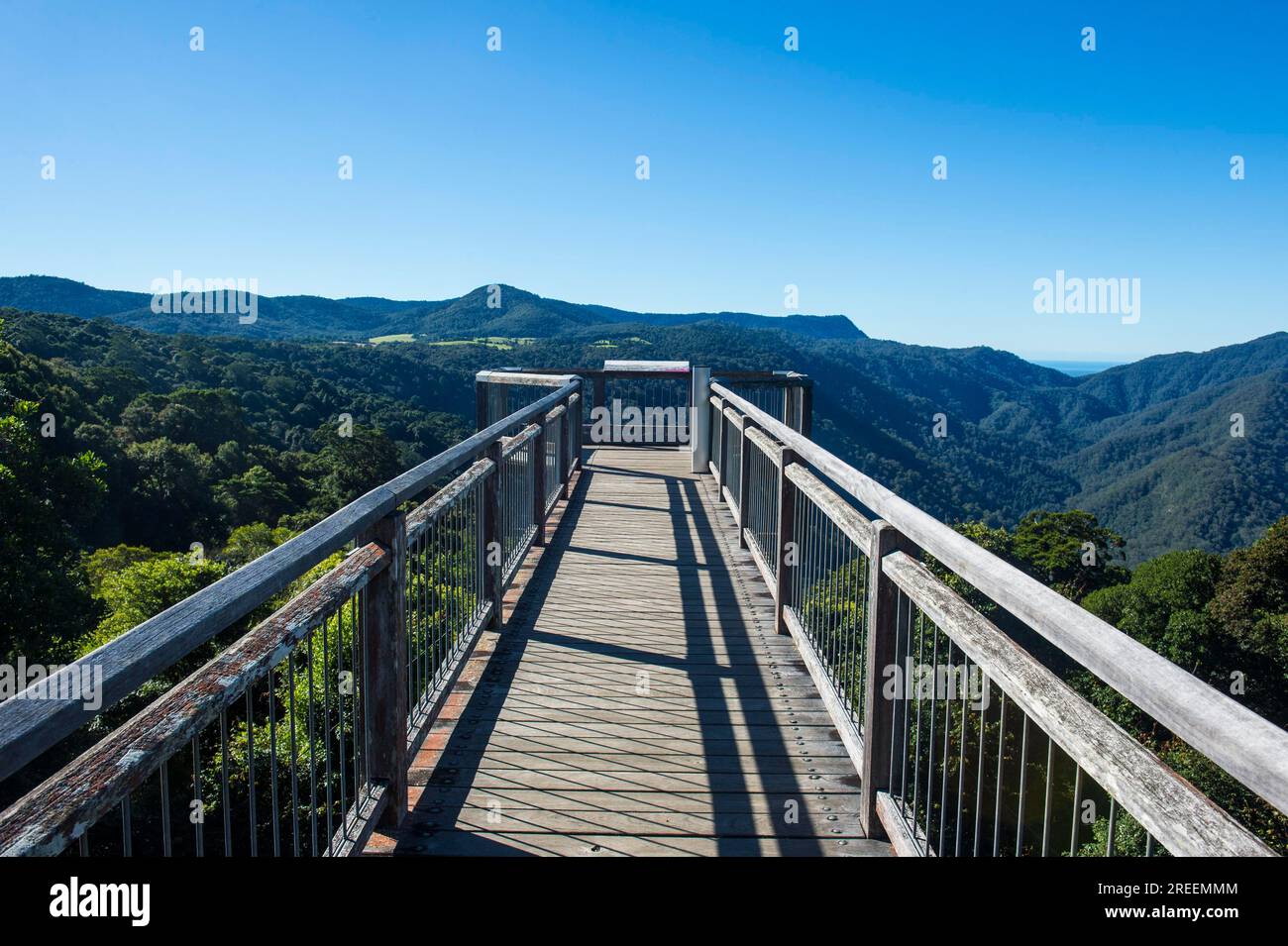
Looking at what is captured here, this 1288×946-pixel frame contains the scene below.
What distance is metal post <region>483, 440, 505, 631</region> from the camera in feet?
16.6

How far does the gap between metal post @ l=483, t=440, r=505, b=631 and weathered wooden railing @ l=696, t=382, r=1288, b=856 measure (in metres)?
1.63

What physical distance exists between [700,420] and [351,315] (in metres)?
162

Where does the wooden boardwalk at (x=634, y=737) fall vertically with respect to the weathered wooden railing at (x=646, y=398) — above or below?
below

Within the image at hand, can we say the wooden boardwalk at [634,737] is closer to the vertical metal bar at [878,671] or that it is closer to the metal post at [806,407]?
the vertical metal bar at [878,671]

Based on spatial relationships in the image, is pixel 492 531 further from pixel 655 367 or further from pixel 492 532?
pixel 655 367

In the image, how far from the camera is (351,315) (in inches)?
6373

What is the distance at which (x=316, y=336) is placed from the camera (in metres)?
139

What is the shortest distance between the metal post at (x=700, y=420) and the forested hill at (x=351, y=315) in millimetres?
101497

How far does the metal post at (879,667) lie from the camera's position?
9.63ft

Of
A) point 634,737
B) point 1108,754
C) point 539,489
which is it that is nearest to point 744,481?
point 539,489

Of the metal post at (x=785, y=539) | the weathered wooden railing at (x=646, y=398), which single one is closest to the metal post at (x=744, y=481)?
the metal post at (x=785, y=539)

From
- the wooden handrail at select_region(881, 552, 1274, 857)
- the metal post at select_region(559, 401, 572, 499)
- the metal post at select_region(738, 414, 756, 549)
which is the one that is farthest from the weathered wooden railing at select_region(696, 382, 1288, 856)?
the metal post at select_region(559, 401, 572, 499)
